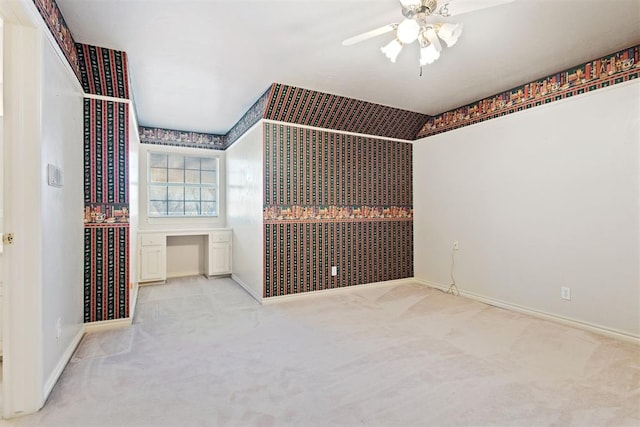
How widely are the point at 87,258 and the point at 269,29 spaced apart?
2596mm

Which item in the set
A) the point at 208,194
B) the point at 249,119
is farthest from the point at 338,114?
the point at 208,194

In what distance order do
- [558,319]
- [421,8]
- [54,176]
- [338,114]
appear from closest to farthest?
[421,8] < [54,176] < [558,319] < [338,114]

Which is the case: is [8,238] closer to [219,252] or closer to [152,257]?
[152,257]

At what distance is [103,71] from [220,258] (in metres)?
3.15

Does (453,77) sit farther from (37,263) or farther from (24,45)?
(37,263)

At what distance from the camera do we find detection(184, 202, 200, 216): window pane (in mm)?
5574

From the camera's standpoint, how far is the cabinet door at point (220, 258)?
518cm

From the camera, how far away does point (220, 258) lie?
17.2ft

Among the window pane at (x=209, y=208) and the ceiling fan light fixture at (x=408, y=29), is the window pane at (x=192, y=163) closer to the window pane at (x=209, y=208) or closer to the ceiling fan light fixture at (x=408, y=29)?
the window pane at (x=209, y=208)

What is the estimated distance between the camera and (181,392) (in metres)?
1.92

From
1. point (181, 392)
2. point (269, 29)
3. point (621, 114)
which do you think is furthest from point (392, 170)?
point (181, 392)

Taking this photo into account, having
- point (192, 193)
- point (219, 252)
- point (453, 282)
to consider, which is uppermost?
point (192, 193)

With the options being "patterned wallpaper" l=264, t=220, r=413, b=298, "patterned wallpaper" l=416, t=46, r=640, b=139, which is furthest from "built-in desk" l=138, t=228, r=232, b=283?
"patterned wallpaper" l=416, t=46, r=640, b=139

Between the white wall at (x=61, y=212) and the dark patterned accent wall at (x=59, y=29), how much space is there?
0.13m
